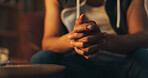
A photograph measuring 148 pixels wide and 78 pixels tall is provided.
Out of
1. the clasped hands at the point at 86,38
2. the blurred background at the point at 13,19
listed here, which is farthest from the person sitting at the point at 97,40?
the blurred background at the point at 13,19

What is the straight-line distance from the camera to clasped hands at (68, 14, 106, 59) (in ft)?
1.20

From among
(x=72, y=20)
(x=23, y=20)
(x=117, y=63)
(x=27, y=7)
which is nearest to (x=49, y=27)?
(x=72, y=20)

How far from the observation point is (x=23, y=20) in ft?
4.08

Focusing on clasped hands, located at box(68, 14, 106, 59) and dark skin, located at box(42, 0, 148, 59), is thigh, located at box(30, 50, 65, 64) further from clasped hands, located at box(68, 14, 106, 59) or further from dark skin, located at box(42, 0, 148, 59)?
clasped hands, located at box(68, 14, 106, 59)

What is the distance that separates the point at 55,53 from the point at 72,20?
115 millimetres

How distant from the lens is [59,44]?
534 millimetres

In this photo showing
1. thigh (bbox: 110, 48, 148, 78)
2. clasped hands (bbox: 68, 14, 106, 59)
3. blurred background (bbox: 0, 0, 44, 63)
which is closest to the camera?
clasped hands (bbox: 68, 14, 106, 59)

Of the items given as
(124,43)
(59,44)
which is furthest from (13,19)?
(124,43)

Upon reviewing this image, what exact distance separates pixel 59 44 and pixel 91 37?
0.18m

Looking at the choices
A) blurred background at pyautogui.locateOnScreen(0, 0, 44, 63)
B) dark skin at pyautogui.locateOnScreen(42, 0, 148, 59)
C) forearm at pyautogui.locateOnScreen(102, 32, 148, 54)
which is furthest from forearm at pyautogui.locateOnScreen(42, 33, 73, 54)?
blurred background at pyautogui.locateOnScreen(0, 0, 44, 63)

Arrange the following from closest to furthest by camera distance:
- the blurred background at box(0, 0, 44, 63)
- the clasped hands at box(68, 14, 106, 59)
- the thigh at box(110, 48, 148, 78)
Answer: the clasped hands at box(68, 14, 106, 59) < the thigh at box(110, 48, 148, 78) < the blurred background at box(0, 0, 44, 63)

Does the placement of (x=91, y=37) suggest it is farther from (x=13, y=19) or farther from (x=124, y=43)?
(x=13, y=19)

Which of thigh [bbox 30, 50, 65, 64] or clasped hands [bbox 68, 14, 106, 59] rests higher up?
clasped hands [bbox 68, 14, 106, 59]

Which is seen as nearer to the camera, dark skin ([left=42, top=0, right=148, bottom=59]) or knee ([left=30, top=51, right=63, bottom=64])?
dark skin ([left=42, top=0, right=148, bottom=59])
